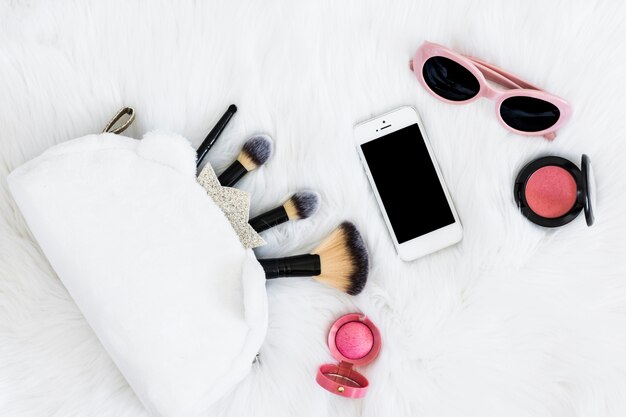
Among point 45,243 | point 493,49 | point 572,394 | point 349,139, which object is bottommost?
point 572,394

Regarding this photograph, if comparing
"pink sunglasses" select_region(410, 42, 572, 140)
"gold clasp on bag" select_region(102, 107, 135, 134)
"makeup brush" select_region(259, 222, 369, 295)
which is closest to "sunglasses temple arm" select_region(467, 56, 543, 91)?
"pink sunglasses" select_region(410, 42, 572, 140)

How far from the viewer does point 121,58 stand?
57cm

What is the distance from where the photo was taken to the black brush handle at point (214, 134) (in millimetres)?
547

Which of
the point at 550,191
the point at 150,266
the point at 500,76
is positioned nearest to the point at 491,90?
the point at 500,76

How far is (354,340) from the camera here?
55 cm

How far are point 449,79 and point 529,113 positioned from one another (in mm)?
91

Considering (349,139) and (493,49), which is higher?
(493,49)

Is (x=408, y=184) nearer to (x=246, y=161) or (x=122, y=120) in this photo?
(x=246, y=161)

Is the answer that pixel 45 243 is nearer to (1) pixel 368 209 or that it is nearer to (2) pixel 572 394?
(1) pixel 368 209

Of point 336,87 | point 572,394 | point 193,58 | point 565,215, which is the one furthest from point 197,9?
point 572,394

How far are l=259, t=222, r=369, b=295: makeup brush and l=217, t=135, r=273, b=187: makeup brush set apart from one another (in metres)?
0.09

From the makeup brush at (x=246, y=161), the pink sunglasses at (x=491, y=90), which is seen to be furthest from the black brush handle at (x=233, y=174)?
the pink sunglasses at (x=491, y=90)

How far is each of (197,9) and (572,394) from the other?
576 millimetres

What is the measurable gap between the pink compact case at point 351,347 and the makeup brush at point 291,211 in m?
0.12
